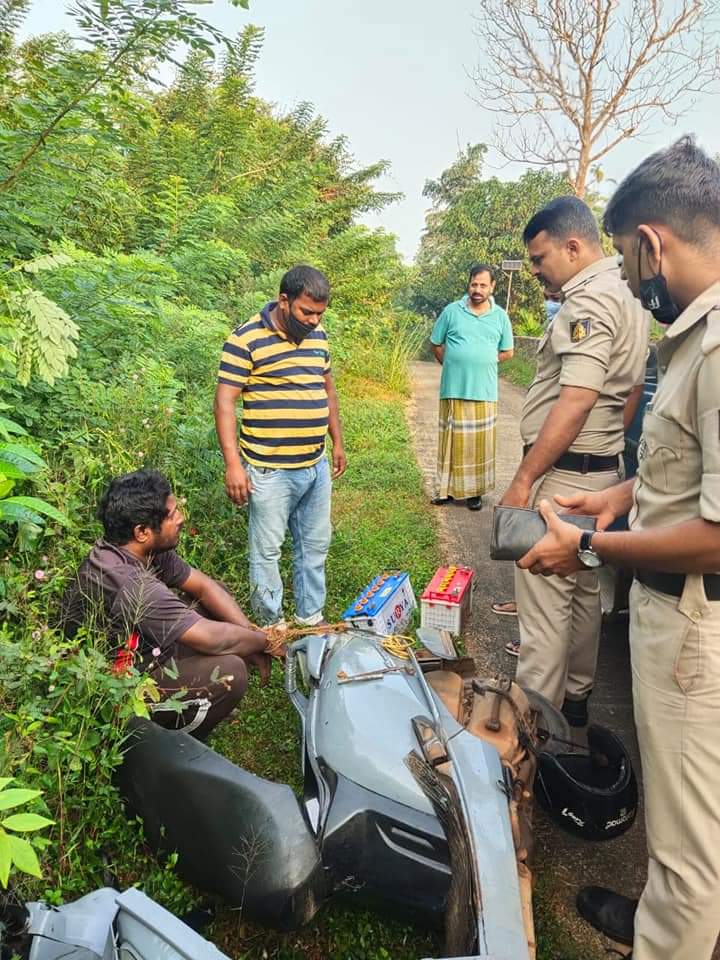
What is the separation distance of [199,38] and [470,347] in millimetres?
3033

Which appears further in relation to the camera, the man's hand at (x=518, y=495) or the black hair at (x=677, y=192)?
the man's hand at (x=518, y=495)

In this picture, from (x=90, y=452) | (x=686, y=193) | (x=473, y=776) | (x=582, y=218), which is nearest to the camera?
(x=686, y=193)

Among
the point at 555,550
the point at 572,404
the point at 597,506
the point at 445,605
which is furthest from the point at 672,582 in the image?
the point at 445,605

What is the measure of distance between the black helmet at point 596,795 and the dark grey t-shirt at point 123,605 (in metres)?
1.35

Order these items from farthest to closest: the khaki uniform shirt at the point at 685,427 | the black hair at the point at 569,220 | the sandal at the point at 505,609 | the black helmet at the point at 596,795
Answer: the sandal at the point at 505,609
the black hair at the point at 569,220
the black helmet at the point at 596,795
the khaki uniform shirt at the point at 685,427

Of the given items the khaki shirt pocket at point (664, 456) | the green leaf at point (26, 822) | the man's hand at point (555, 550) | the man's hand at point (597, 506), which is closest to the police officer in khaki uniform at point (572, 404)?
the man's hand at point (597, 506)

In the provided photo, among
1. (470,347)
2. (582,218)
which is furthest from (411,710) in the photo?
(470,347)

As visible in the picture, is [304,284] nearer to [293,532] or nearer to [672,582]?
[293,532]

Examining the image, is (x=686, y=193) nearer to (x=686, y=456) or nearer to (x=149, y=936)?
(x=686, y=456)

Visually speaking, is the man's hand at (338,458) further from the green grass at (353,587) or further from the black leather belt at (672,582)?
the black leather belt at (672,582)

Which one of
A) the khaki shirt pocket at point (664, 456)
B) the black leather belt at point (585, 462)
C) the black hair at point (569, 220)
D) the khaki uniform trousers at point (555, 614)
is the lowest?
the khaki uniform trousers at point (555, 614)

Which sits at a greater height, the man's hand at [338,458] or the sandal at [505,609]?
the man's hand at [338,458]

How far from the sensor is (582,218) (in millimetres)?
2516

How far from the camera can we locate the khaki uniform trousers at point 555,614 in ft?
8.62
